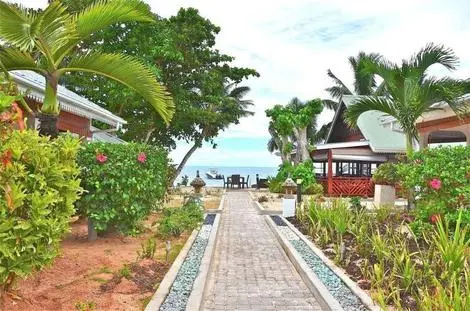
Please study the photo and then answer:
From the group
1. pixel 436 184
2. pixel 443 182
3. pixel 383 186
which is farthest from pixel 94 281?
pixel 383 186

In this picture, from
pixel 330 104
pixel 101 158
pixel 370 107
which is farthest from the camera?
pixel 330 104

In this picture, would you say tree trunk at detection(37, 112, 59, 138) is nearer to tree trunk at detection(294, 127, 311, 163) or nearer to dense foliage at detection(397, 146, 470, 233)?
dense foliage at detection(397, 146, 470, 233)

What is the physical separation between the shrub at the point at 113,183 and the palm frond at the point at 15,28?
254cm

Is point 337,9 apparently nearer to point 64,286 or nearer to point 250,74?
point 64,286

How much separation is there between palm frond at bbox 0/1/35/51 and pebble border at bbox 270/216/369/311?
4410 millimetres

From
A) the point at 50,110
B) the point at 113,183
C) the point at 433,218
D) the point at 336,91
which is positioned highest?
the point at 336,91

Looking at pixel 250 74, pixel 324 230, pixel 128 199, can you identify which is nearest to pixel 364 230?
pixel 324 230

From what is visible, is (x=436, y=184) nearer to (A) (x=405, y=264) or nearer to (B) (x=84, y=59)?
(A) (x=405, y=264)

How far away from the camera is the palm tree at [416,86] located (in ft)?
38.6

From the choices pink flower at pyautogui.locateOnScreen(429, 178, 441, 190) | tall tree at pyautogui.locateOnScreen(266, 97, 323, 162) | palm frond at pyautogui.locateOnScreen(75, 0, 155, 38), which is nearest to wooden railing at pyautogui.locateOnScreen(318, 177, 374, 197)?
tall tree at pyautogui.locateOnScreen(266, 97, 323, 162)

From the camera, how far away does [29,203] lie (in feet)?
11.4

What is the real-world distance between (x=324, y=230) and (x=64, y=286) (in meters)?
5.14

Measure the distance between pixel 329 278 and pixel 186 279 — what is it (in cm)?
181

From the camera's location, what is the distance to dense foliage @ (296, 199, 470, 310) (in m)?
4.56
